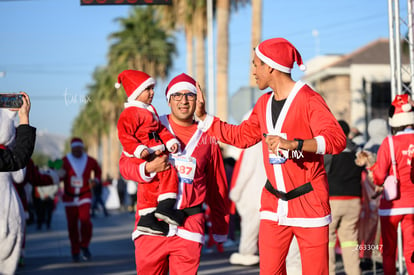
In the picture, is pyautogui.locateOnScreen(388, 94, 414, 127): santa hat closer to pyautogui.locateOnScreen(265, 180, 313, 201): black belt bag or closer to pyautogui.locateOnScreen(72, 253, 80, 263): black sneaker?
pyautogui.locateOnScreen(265, 180, 313, 201): black belt bag

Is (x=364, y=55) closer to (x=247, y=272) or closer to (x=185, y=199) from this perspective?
(x=247, y=272)

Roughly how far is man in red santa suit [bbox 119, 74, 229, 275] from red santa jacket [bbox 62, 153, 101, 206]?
719cm

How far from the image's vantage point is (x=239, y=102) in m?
14.9

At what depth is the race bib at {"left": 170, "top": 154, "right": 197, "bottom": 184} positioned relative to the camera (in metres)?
5.29

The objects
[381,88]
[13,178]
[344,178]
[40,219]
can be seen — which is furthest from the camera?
[381,88]

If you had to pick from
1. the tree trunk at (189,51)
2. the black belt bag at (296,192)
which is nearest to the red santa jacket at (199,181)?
the black belt bag at (296,192)

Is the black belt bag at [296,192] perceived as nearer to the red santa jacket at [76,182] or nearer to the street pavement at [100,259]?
the street pavement at [100,259]

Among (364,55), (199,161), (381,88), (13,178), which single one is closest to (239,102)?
(13,178)

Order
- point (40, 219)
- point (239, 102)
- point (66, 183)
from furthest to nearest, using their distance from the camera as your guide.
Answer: point (40, 219), point (239, 102), point (66, 183)

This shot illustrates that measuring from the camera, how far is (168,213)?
5.07 metres

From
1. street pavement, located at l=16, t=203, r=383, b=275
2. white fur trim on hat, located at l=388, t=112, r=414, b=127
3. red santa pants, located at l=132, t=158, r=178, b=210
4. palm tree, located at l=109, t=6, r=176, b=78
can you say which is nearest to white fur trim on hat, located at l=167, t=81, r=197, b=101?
red santa pants, located at l=132, t=158, r=178, b=210

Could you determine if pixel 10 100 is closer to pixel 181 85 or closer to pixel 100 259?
pixel 181 85

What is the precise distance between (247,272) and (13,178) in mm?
4092

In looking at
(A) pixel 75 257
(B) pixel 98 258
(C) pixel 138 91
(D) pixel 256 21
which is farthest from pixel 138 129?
(D) pixel 256 21
